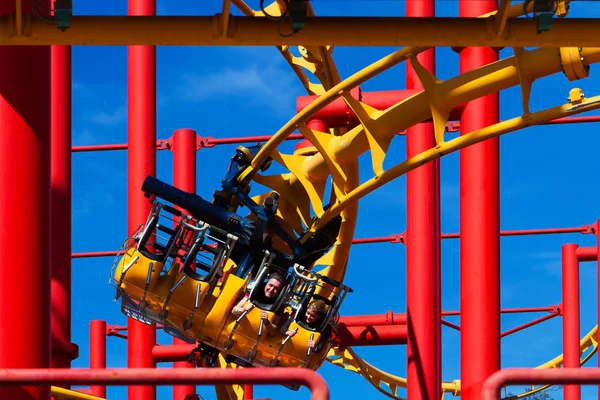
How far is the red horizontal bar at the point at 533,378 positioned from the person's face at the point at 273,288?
20.2ft

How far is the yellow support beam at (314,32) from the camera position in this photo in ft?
15.2

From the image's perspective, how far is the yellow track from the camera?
285 inches

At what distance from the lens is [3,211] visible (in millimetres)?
5105

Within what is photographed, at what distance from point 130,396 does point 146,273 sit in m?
3.31

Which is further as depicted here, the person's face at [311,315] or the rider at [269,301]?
the person's face at [311,315]

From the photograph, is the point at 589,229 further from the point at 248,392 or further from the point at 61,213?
the point at 61,213

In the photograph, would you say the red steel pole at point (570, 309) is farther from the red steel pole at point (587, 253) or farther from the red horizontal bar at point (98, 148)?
the red horizontal bar at point (98, 148)

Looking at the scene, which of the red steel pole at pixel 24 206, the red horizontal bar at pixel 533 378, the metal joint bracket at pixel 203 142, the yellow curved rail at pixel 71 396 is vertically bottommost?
the red horizontal bar at pixel 533 378

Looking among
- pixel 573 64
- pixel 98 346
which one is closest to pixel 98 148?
pixel 98 346

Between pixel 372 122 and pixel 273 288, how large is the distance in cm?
151

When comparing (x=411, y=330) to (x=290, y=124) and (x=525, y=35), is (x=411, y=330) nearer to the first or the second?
(x=290, y=124)

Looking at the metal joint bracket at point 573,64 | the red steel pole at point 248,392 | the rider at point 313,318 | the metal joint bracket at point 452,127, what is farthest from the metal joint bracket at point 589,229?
the metal joint bracket at point 573,64

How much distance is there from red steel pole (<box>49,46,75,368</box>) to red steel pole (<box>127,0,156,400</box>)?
3.23 ft

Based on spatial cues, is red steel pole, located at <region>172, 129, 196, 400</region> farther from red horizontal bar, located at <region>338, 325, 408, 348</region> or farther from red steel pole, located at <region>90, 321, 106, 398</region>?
red horizontal bar, located at <region>338, 325, 408, 348</region>
